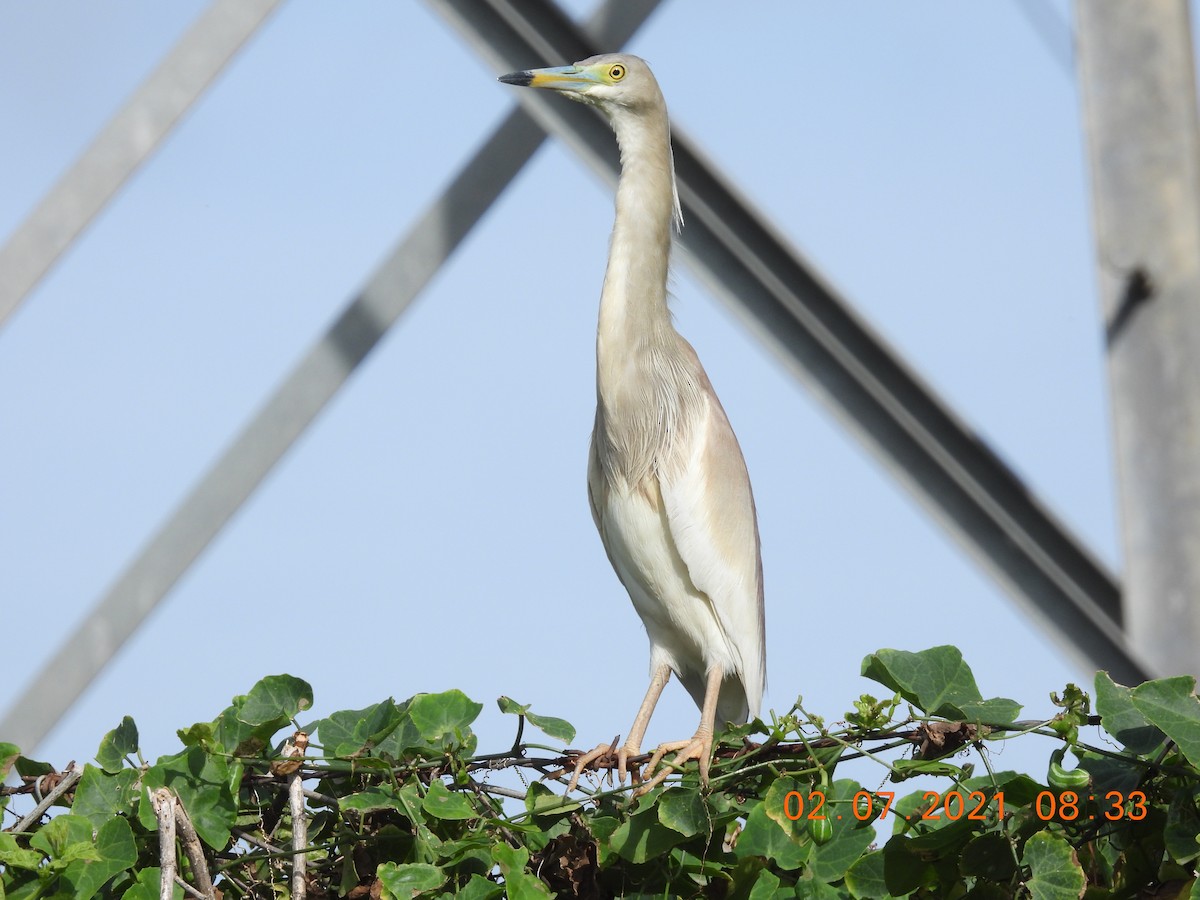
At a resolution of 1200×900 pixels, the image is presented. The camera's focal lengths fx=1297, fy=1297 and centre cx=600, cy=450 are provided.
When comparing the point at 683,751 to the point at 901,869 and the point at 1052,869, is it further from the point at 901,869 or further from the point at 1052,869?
the point at 1052,869

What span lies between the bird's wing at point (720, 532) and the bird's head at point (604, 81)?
2.02 feet

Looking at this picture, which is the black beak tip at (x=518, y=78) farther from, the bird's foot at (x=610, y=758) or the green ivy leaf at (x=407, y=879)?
the green ivy leaf at (x=407, y=879)

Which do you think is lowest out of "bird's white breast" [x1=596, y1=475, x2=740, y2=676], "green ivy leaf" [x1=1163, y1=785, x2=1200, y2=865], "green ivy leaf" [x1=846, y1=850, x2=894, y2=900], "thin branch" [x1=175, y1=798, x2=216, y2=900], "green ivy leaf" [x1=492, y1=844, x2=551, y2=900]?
"thin branch" [x1=175, y1=798, x2=216, y2=900]

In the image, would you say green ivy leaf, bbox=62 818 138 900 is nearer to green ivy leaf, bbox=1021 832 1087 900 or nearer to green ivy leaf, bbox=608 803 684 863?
green ivy leaf, bbox=608 803 684 863

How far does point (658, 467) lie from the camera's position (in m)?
2.49

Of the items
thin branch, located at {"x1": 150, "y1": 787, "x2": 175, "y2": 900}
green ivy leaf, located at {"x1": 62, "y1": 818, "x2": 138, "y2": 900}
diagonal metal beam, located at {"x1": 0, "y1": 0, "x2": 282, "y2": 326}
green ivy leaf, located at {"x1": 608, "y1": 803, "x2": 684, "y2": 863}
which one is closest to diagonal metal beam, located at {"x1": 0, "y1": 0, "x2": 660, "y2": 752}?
diagonal metal beam, located at {"x1": 0, "y1": 0, "x2": 282, "y2": 326}

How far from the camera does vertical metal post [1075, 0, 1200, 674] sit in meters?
2.11

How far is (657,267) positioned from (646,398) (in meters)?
0.26

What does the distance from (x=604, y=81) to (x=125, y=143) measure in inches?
32.2

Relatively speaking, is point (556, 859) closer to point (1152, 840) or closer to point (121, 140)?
point (1152, 840)

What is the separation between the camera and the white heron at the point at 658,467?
8.01 ft

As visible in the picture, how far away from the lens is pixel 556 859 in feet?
4.64

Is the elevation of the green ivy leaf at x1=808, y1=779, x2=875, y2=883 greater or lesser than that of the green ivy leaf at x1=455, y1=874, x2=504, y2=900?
greater

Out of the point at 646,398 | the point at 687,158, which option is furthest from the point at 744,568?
the point at 687,158
